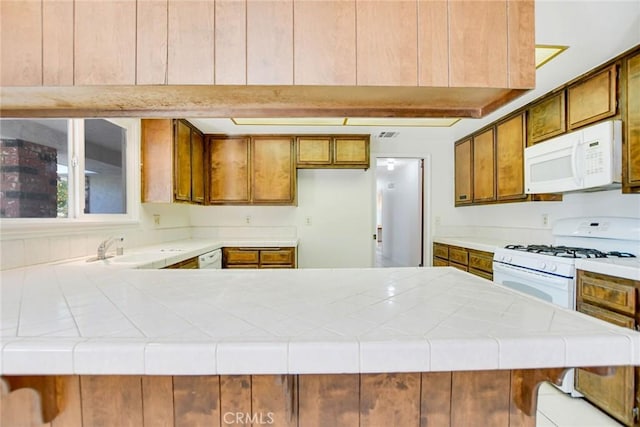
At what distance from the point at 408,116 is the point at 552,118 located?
1.97 meters

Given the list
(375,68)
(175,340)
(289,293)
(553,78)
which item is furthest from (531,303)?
(553,78)

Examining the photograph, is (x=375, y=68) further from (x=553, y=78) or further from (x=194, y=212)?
(x=194, y=212)

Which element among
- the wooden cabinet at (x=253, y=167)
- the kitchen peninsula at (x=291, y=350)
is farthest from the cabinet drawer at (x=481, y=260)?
the wooden cabinet at (x=253, y=167)

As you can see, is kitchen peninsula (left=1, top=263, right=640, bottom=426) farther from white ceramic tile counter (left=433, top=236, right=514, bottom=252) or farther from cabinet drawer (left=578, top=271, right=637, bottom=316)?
white ceramic tile counter (left=433, top=236, right=514, bottom=252)

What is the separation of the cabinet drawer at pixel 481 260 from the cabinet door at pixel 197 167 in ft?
10.1

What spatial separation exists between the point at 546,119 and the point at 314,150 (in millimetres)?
2307

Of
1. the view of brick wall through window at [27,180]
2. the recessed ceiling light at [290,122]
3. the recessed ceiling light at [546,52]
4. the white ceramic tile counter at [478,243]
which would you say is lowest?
the white ceramic tile counter at [478,243]

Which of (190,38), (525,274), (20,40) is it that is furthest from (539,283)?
(20,40)

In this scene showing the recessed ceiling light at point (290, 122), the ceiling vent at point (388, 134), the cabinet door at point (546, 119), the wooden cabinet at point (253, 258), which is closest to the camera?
the cabinet door at point (546, 119)

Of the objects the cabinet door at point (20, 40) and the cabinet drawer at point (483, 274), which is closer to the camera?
the cabinet door at point (20, 40)

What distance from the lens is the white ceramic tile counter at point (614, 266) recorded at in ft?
5.09

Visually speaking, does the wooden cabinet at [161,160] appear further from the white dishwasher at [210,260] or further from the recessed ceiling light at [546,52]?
the recessed ceiling light at [546,52]

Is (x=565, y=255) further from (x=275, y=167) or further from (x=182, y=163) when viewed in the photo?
(x=182, y=163)

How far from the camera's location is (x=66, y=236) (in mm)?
1851
